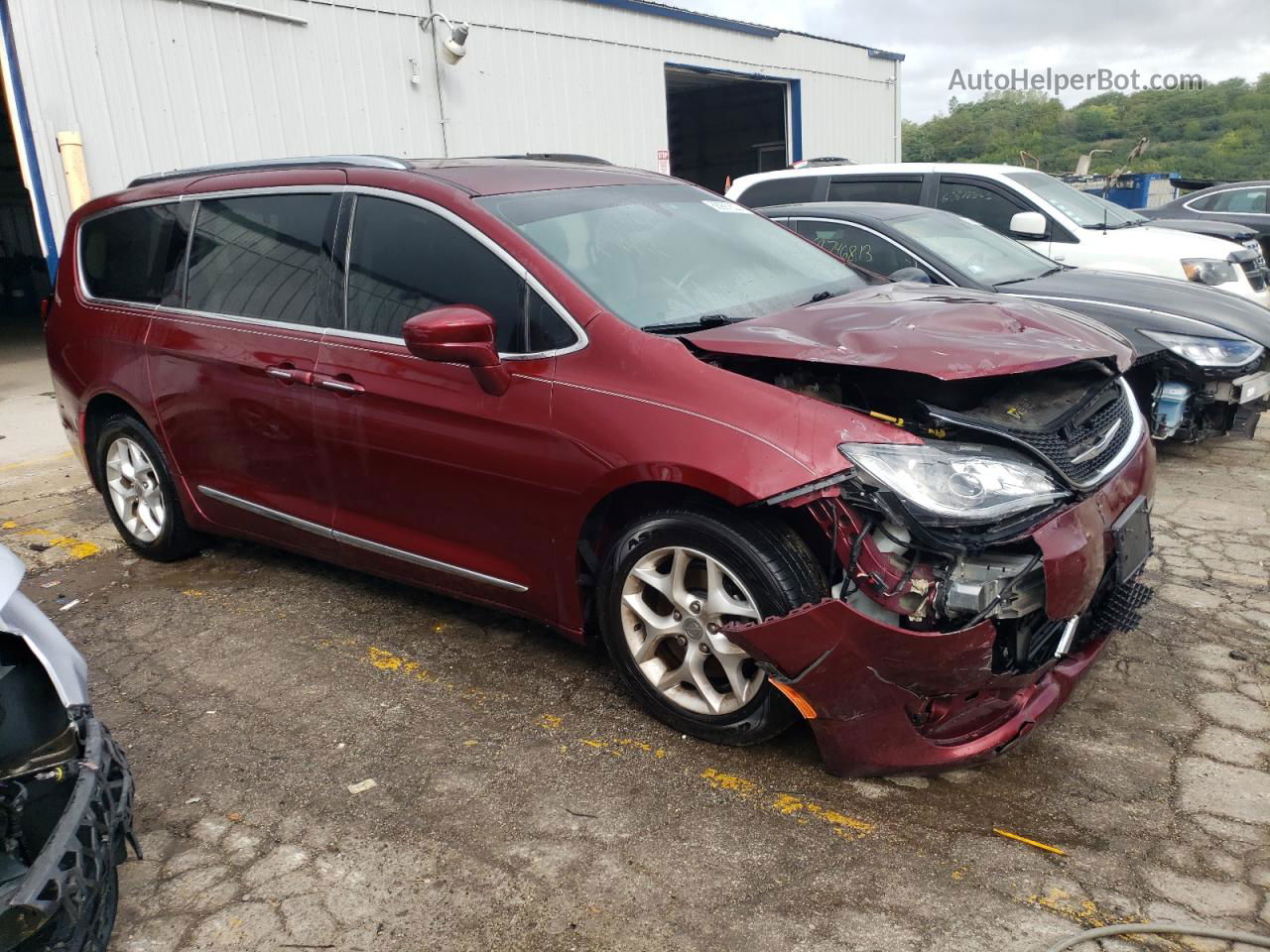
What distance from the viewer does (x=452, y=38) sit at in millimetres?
10430

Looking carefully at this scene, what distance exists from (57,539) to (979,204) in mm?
6927

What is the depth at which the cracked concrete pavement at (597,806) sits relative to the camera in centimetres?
233

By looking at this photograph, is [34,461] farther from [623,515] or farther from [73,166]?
[623,515]

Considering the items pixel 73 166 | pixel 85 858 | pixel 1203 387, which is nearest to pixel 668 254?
pixel 85 858

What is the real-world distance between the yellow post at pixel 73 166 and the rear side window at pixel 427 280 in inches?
215

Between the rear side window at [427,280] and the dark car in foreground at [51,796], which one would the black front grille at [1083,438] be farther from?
the dark car in foreground at [51,796]

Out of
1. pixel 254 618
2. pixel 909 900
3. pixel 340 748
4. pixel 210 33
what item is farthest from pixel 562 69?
pixel 909 900

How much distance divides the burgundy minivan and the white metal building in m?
4.67

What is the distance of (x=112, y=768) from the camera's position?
7.14ft

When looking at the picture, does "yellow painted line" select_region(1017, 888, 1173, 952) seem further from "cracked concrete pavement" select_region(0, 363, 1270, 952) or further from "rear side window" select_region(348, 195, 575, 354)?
"rear side window" select_region(348, 195, 575, 354)

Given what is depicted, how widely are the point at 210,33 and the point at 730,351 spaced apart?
7.91 m

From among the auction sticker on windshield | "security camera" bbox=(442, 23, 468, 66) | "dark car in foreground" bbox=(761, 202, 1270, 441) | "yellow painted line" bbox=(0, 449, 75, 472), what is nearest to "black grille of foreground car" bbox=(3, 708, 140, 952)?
the auction sticker on windshield

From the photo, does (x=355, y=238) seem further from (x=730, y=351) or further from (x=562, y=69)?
(x=562, y=69)

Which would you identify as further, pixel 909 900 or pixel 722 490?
pixel 722 490
